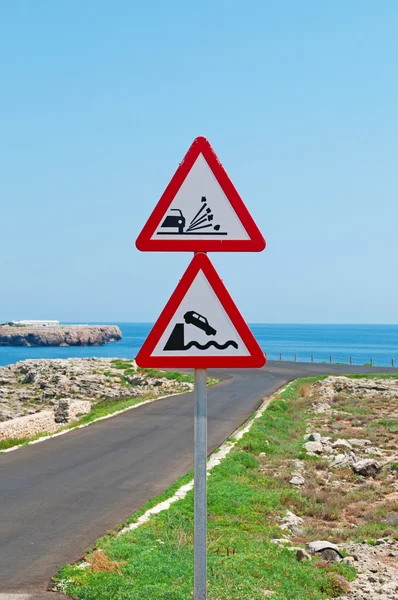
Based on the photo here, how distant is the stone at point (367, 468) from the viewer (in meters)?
15.9

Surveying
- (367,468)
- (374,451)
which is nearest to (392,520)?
A: (367,468)

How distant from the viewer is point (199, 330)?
13.0 ft

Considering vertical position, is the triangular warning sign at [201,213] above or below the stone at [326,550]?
above

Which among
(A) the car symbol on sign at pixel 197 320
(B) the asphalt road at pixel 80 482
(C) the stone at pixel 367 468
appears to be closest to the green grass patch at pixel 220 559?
(B) the asphalt road at pixel 80 482

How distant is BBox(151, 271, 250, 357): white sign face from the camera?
12.9ft

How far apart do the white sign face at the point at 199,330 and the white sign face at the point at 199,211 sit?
35 cm

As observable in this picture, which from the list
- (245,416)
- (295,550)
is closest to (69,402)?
(245,416)

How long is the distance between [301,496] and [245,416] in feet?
40.0

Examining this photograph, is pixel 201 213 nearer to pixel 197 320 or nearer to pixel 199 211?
pixel 199 211

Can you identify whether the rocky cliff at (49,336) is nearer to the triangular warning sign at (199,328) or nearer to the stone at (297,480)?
the stone at (297,480)

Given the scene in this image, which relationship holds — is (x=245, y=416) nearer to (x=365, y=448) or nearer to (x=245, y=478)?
(x=365, y=448)

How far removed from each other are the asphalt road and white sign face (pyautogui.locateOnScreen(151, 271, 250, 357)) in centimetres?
424

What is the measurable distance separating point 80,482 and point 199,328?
9785 mm

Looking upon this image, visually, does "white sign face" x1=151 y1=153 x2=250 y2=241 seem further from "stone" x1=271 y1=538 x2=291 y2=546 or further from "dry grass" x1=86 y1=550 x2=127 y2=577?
"stone" x1=271 y1=538 x2=291 y2=546
